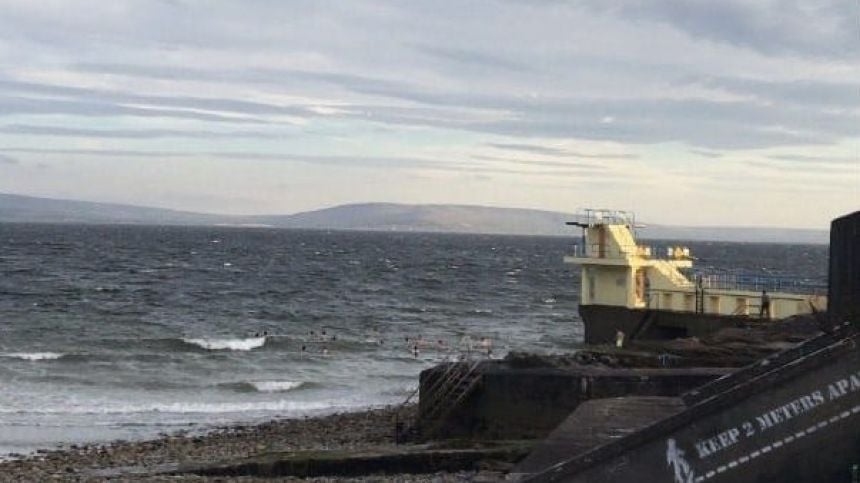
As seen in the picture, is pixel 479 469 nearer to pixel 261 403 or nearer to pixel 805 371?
pixel 805 371

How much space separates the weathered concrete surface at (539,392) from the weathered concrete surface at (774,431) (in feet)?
29.8

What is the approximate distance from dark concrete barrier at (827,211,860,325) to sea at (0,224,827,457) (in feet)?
56.3

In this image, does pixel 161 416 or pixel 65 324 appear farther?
pixel 65 324

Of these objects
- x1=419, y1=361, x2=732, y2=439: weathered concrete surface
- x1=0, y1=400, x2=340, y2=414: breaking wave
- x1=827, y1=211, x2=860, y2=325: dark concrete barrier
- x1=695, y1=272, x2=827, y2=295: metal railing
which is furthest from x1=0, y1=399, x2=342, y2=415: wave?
x1=827, y1=211, x2=860, y2=325: dark concrete barrier

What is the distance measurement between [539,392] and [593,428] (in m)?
7.13

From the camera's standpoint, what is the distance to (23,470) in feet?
63.4

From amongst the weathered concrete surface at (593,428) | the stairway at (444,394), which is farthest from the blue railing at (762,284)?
the weathered concrete surface at (593,428)

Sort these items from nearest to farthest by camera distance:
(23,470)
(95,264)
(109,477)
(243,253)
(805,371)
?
(805,371), (109,477), (23,470), (95,264), (243,253)

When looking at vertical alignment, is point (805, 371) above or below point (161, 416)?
above

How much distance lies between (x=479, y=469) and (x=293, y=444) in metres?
6.39

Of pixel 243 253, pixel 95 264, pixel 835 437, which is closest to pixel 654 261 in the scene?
pixel 835 437

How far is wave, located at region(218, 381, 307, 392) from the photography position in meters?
32.7

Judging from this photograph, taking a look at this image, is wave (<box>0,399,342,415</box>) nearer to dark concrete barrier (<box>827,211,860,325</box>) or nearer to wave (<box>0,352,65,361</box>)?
wave (<box>0,352,65,361</box>)

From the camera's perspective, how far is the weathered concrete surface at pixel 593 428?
11.5 metres
